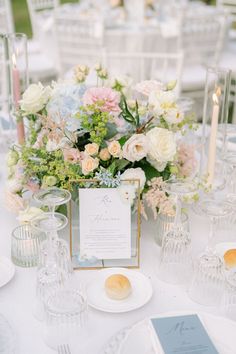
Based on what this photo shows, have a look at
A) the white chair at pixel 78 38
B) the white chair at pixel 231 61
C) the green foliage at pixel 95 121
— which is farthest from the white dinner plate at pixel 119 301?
the white chair at pixel 231 61

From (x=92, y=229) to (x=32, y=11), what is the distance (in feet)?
13.1

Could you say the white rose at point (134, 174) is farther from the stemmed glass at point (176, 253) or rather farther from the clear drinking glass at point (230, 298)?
the clear drinking glass at point (230, 298)

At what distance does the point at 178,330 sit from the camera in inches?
38.5

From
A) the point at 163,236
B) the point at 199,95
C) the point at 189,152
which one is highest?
the point at 189,152

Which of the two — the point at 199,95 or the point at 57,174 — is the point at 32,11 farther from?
the point at 57,174

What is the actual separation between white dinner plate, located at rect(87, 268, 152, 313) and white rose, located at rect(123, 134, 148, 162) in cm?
28

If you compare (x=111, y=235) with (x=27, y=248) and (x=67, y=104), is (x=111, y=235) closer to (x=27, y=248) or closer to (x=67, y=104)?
(x=27, y=248)

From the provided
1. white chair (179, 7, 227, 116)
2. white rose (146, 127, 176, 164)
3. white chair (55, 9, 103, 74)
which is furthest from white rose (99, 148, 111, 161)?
white chair (179, 7, 227, 116)

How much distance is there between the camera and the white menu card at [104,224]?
1.22 m

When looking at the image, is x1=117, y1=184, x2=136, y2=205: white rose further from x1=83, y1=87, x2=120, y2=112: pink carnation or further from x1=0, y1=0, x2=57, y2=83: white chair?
x1=0, y1=0, x2=57, y2=83: white chair

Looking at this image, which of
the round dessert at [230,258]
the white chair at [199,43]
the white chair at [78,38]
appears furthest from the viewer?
the white chair at [199,43]

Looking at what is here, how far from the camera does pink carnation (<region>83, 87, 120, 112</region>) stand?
1.31 m

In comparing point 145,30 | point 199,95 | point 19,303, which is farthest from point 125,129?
point 199,95

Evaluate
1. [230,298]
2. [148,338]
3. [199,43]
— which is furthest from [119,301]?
[199,43]
